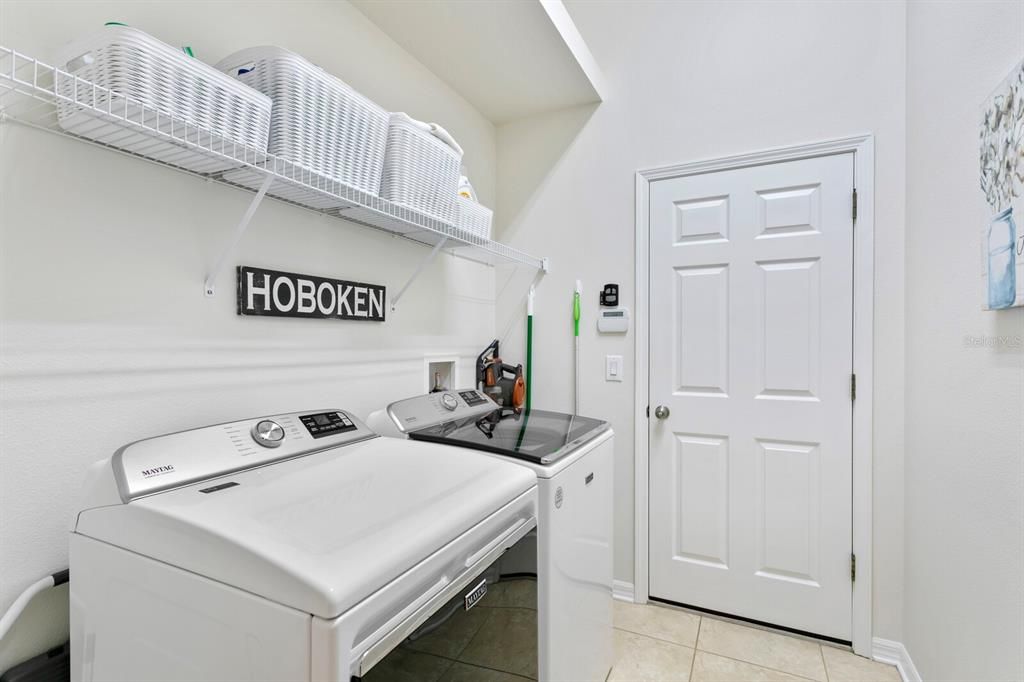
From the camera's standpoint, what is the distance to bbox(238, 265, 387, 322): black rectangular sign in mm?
1365

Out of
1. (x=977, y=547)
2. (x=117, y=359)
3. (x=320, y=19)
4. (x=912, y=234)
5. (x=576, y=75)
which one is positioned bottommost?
(x=977, y=547)

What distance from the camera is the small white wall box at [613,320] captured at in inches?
95.5

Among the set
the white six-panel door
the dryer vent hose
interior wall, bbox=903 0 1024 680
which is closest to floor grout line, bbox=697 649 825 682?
the white six-panel door

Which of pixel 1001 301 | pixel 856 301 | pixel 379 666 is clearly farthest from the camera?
pixel 856 301

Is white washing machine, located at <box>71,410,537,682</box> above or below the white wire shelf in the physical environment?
below

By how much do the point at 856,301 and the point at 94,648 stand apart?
8.50 feet

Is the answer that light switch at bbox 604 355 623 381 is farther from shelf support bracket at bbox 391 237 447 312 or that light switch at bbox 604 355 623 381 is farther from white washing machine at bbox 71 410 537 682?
white washing machine at bbox 71 410 537 682

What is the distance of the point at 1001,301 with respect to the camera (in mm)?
1205

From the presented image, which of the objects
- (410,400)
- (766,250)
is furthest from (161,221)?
(766,250)

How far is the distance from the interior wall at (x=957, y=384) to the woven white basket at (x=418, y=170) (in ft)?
5.10

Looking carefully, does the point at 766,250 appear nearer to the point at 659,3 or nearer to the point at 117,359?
the point at 659,3

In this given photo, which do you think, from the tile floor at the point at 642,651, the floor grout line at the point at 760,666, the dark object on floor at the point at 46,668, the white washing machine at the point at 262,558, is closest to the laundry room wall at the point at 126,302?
the dark object on floor at the point at 46,668

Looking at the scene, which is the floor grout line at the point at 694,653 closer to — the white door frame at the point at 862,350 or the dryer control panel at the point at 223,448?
the white door frame at the point at 862,350

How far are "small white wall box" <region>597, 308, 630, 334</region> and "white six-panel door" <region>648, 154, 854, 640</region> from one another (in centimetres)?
13
